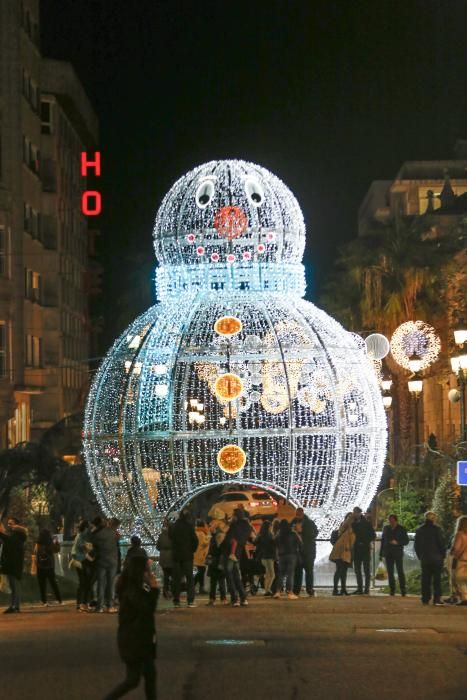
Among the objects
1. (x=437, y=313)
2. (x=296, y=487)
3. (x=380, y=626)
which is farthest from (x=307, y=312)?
(x=437, y=313)

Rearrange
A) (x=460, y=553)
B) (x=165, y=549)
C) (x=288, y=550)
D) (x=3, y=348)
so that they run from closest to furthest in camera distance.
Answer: (x=460, y=553) → (x=165, y=549) → (x=288, y=550) → (x=3, y=348)

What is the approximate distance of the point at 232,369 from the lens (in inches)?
1129

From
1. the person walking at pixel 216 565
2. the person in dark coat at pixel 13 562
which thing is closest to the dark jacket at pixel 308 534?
the person walking at pixel 216 565

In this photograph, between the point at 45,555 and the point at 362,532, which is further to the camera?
the point at 362,532

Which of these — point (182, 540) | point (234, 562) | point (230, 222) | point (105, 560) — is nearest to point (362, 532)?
point (234, 562)

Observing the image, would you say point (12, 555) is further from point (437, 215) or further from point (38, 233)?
point (437, 215)

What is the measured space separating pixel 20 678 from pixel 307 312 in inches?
574

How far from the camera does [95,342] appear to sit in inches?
3533

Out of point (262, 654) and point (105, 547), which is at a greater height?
point (105, 547)

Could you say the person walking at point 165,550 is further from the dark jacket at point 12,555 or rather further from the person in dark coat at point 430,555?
the person in dark coat at point 430,555

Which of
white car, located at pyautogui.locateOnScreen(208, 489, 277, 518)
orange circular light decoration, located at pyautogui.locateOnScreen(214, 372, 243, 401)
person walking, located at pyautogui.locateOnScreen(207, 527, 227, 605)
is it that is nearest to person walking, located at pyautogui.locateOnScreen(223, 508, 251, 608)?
person walking, located at pyautogui.locateOnScreen(207, 527, 227, 605)

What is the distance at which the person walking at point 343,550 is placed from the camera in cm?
2759

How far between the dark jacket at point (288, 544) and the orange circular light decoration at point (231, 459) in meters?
1.74

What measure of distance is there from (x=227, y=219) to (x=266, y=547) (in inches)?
224
